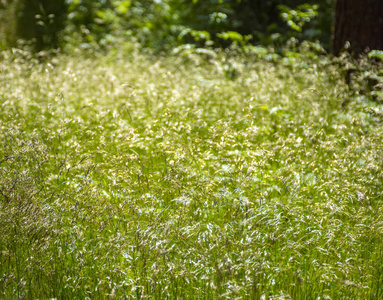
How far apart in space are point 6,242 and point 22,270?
0.18 metres

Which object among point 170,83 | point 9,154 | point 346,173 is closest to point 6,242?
point 9,154

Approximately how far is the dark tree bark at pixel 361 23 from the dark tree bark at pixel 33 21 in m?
7.61

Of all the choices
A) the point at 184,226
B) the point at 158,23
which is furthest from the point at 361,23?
the point at 158,23

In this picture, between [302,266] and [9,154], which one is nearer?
[302,266]

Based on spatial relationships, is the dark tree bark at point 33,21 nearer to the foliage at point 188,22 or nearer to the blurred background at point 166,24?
the blurred background at point 166,24

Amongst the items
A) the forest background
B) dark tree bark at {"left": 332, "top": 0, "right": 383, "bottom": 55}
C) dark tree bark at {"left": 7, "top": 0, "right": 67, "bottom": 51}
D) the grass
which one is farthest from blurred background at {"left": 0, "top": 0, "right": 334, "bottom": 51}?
the grass

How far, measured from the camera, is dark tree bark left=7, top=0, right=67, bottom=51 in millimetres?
11359

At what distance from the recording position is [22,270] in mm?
2316

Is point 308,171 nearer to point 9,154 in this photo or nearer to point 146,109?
point 146,109

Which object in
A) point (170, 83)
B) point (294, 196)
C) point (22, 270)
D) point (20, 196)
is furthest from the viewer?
point (170, 83)

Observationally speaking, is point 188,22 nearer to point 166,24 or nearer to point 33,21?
point 166,24

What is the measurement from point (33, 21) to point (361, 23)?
906 centimetres

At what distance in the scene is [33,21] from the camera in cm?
1180

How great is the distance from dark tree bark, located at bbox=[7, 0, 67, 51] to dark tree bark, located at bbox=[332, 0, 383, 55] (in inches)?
300
